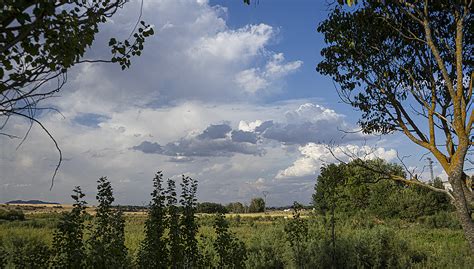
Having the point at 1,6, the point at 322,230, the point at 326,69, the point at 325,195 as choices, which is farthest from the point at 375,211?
the point at 1,6

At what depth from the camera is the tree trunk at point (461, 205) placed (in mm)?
6426

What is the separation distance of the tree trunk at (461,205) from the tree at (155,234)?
5.45 meters

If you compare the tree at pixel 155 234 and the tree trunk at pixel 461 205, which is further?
the tree at pixel 155 234

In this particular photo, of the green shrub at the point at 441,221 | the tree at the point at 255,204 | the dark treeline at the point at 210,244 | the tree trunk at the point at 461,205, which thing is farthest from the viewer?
the tree at the point at 255,204

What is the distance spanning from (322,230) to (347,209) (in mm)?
29036

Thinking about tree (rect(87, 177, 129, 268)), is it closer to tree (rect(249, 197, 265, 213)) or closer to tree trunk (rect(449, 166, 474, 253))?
tree trunk (rect(449, 166, 474, 253))

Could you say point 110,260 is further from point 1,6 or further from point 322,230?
point 322,230

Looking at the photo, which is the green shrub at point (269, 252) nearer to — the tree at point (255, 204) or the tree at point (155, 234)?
the tree at point (155, 234)

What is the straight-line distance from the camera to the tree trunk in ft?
21.1

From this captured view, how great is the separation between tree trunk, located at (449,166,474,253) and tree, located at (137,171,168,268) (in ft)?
17.9

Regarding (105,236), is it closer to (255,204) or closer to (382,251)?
(382,251)

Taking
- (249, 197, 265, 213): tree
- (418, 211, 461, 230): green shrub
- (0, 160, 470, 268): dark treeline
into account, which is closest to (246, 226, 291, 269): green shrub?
(0, 160, 470, 268): dark treeline

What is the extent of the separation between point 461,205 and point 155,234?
5647mm

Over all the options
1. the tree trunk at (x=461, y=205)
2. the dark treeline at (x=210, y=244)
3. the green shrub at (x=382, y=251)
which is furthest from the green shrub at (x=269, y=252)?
the tree trunk at (x=461, y=205)
